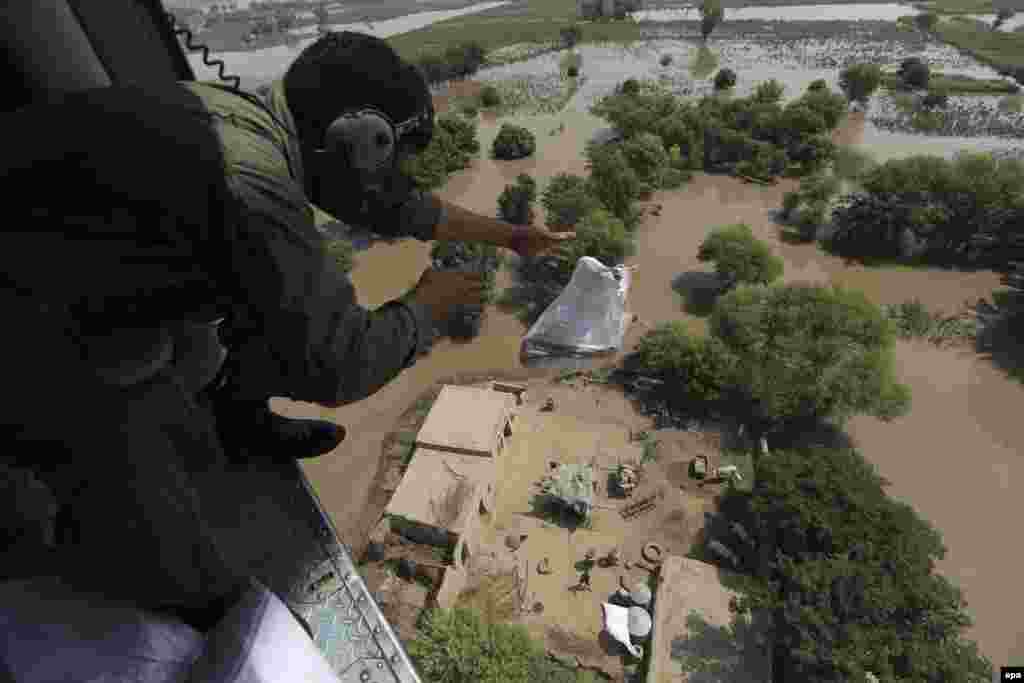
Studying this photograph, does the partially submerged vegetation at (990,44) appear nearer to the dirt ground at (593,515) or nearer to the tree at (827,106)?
the tree at (827,106)

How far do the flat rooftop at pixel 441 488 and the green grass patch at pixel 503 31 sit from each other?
3243 cm

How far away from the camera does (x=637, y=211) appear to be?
18812 mm

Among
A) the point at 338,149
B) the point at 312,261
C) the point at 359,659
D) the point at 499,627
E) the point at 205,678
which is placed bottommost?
the point at 499,627

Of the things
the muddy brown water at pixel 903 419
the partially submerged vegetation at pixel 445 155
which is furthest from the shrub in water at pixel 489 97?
the muddy brown water at pixel 903 419

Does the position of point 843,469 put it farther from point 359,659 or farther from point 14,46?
point 14,46

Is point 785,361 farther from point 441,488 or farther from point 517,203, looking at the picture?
point 517,203

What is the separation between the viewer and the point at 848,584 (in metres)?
7.35

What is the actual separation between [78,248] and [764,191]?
22.6m

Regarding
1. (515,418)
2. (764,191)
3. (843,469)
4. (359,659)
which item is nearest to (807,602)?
(843,469)

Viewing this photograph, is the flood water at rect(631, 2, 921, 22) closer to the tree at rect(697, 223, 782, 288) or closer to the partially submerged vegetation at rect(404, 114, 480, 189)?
the partially submerged vegetation at rect(404, 114, 480, 189)

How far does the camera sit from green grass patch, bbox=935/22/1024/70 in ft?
104

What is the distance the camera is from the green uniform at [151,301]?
154 centimetres

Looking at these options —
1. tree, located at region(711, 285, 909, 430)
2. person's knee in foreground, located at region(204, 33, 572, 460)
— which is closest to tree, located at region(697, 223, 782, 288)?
tree, located at region(711, 285, 909, 430)

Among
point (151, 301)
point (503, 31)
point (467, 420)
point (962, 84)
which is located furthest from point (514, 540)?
point (503, 31)
